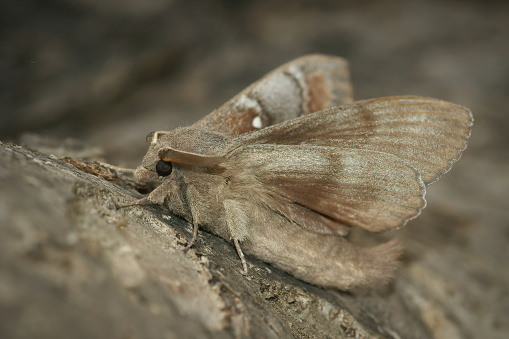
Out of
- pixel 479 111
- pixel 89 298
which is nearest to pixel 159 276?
pixel 89 298

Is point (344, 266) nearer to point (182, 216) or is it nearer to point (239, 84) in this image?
point (182, 216)

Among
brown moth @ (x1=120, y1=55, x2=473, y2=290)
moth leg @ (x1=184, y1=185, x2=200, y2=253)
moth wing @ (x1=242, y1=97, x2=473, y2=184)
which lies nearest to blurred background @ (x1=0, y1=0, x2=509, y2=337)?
brown moth @ (x1=120, y1=55, x2=473, y2=290)

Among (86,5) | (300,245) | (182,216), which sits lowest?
(300,245)

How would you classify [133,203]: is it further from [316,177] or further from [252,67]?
[252,67]

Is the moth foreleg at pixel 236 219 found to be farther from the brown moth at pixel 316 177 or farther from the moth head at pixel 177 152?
the moth head at pixel 177 152

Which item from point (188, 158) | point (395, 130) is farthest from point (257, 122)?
point (395, 130)

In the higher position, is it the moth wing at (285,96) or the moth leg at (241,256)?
the moth wing at (285,96)

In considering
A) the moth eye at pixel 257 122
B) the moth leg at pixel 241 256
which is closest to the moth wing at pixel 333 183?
the moth leg at pixel 241 256
